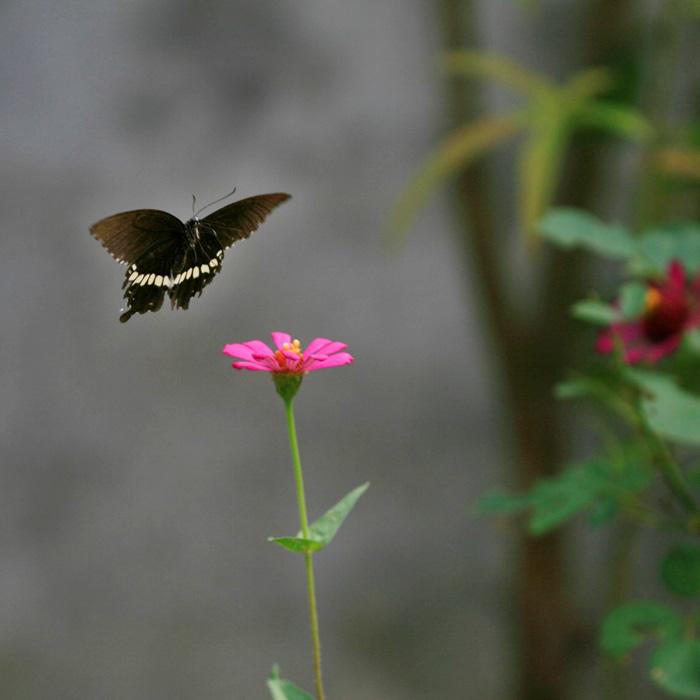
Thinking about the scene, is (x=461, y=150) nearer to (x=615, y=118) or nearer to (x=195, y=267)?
(x=615, y=118)

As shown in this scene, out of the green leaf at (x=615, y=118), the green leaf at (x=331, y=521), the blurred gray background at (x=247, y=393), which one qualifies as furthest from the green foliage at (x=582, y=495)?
the blurred gray background at (x=247, y=393)

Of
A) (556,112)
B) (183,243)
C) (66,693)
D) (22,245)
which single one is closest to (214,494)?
(66,693)

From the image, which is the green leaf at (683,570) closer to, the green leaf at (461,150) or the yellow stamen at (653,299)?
the yellow stamen at (653,299)

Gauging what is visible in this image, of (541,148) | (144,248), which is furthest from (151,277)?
(541,148)

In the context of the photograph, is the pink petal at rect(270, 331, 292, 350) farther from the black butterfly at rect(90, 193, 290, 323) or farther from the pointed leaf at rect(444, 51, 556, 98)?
the pointed leaf at rect(444, 51, 556, 98)

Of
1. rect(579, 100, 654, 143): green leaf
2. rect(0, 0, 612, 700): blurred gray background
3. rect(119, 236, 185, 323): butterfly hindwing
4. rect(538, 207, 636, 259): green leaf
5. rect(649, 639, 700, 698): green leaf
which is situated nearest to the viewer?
rect(119, 236, 185, 323): butterfly hindwing

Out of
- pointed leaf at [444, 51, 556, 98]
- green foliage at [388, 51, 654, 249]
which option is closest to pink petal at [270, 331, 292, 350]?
green foliage at [388, 51, 654, 249]

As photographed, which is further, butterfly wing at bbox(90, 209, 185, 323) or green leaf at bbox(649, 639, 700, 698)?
green leaf at bbox(649, 639, 700, 698)
